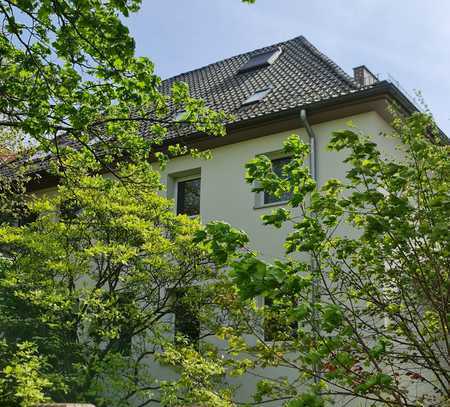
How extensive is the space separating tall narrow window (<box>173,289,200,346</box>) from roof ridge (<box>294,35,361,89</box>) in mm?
5875

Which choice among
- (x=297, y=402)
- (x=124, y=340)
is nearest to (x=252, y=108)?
(x=124, y=340)

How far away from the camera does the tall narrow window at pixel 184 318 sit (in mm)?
→ 10211

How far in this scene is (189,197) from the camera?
1460 cm

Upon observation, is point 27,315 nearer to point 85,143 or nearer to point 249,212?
point 85,143

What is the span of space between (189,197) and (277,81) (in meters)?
3.80

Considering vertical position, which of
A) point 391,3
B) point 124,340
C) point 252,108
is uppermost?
point 252,108

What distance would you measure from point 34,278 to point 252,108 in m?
6.74

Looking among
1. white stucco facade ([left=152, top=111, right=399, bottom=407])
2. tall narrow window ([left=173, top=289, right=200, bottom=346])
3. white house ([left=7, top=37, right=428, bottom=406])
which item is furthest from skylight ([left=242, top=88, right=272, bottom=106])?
tall narrow window ([left=173, top=289, right=200, bottom=346])

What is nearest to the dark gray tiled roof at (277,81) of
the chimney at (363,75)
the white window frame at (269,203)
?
the chimney at (363,75)

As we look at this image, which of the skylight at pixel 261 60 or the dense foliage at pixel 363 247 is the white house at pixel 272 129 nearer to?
the skylight at pixel 261 60

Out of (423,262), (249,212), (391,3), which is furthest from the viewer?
(249,212)

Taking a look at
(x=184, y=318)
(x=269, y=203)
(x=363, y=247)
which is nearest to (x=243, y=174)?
(x=269, y=203)

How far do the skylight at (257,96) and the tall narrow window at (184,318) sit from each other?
19.5 ft

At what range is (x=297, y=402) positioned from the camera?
337 cm
